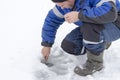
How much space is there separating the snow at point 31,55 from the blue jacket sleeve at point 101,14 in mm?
351

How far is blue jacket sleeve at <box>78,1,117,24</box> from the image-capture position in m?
2.03

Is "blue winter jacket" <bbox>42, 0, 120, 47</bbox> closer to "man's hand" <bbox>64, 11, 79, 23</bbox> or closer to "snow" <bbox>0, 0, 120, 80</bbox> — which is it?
"man's hand" <bbox>64, 11, 79, 23</bbox>

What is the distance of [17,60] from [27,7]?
78cm

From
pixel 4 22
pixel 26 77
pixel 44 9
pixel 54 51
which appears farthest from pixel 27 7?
pixel 26 77

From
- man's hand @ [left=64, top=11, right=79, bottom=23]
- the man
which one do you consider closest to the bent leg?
the man

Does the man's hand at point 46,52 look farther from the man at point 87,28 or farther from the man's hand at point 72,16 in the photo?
the man's hand at point 72,16

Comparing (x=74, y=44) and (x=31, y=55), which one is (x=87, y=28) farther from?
(x=31, y=55)

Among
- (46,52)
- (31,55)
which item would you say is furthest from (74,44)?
(31,55)

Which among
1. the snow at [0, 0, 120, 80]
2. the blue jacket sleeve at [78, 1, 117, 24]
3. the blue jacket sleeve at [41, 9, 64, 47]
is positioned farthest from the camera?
the blue jacket sleeve at [41, 9, 64, 47]

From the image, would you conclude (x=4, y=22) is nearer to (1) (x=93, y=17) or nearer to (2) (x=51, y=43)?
(2) (x=51, y=43)

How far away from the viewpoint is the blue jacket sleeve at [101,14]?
6.66 feet

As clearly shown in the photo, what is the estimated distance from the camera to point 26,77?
2.11 m

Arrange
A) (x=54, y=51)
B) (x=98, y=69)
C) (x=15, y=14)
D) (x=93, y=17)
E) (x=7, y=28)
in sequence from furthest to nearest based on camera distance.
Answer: (x=15, y=14) < (x=7, y=28) < (x=54, y=51) < (x=98, y=69) < (x=93, y=17)

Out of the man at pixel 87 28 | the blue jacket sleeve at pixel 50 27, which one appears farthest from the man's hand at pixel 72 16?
the blue jacket sleeve at pixel 50 27
